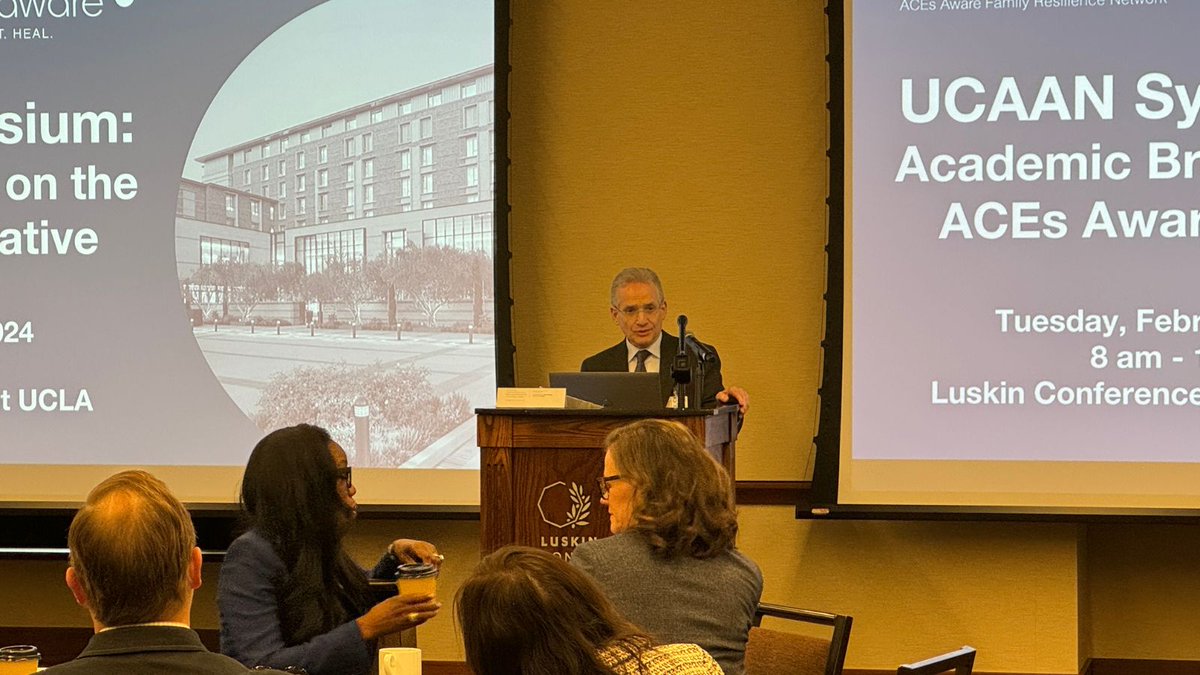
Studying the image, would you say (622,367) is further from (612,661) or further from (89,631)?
(612,661)

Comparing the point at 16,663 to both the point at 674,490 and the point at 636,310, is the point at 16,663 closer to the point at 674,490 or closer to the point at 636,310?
the point at 674,490

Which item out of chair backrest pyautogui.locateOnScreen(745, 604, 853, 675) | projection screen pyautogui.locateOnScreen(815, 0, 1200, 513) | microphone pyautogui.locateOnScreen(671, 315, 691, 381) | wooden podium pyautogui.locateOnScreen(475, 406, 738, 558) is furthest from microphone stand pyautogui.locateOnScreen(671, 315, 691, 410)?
projection screen pyautogui.locateOnScreen(815, 0, 1200, 513)

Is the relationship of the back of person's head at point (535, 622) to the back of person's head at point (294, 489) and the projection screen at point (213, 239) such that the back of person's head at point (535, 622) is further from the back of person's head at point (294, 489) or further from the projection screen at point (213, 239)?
the projection screen at point (213, 239)

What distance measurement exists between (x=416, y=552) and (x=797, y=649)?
2.93ft

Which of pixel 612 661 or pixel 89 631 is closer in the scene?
pixel 612 661

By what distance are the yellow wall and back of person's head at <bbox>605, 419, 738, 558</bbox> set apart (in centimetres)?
275

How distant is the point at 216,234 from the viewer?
5.59m

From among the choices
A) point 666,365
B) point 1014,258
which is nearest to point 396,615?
point 666,365

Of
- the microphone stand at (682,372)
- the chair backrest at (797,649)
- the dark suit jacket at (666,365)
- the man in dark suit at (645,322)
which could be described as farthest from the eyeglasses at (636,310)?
the chair backrest at (797,649)

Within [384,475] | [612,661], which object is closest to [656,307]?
[384,475]

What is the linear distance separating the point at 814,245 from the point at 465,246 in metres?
1.40

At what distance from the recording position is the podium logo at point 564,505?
3.50m

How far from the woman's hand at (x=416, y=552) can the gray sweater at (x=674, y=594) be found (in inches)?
26.1

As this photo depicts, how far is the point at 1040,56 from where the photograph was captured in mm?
5137
